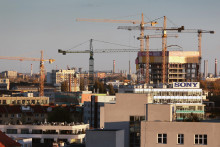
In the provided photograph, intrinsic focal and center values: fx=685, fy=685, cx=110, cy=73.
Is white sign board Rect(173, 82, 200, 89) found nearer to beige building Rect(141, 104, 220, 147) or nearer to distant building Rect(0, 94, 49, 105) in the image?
distant building Rect(0, 94, 49, 105)

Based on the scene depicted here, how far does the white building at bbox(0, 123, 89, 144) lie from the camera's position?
90562 millimetres

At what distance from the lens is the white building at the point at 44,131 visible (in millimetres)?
90562

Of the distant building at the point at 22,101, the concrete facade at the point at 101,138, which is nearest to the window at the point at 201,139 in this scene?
the concrete facade at the point at 101,138

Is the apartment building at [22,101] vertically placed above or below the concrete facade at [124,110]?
below

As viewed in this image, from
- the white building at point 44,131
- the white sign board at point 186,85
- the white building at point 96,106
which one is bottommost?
the white building at point 44,131

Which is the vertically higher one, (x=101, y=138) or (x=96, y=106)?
(x=101, y=138)

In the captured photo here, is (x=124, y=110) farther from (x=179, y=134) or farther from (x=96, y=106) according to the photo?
(x=96, y=106)

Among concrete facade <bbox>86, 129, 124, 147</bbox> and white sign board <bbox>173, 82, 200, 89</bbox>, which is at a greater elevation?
white sign board <bbox>173, 82, 200, 89</bbox>

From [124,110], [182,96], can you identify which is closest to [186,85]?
[182,96]

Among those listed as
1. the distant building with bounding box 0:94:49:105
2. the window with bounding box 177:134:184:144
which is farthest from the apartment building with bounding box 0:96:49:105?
the window with bounding box 177:134:184:144

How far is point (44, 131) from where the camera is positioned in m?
91.5

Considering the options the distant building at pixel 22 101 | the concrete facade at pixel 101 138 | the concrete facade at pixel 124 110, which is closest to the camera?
the concrete facade at pixel 101 138

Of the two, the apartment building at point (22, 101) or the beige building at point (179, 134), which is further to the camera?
the apartment building at point (22, 101)

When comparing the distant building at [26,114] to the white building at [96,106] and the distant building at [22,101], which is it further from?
the distant building at [22,101]
